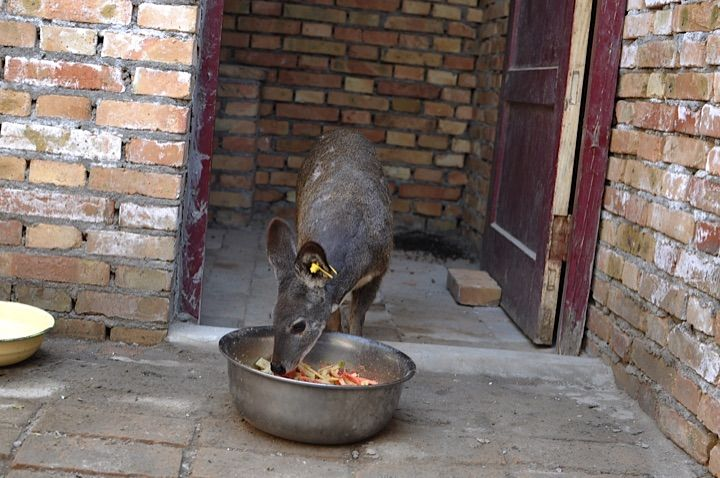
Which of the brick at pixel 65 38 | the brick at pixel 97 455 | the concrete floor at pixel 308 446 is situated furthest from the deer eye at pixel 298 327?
the brick at pixel 65 38

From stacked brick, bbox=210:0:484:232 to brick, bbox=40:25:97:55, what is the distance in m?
3.61

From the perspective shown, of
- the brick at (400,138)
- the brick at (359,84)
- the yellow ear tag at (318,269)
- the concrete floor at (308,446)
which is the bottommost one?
the concrete floor at (308,446)

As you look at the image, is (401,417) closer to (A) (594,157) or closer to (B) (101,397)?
(B) (101,397)

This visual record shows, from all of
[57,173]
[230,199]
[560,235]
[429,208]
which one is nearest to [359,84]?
[429,208]

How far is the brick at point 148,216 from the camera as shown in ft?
14.8

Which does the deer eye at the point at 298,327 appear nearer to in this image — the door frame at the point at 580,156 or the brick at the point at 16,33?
the door frame at the point at 580,156

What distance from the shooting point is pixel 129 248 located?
178 inches

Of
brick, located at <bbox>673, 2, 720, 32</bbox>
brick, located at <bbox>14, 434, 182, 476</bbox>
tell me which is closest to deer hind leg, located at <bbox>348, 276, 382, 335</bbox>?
brick, located at <bbox>14, 434, 182, 476</bbox>

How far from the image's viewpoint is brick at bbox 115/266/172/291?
454cm

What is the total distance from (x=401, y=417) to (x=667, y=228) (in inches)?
56.5

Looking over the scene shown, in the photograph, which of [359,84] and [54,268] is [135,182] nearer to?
[54,268]

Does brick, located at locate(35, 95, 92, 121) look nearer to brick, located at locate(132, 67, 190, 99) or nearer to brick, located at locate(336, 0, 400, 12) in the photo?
brick, located at locate(132, 67, 190, 99)

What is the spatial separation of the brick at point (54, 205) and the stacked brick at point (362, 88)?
3.49 meters

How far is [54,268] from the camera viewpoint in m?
4.52
